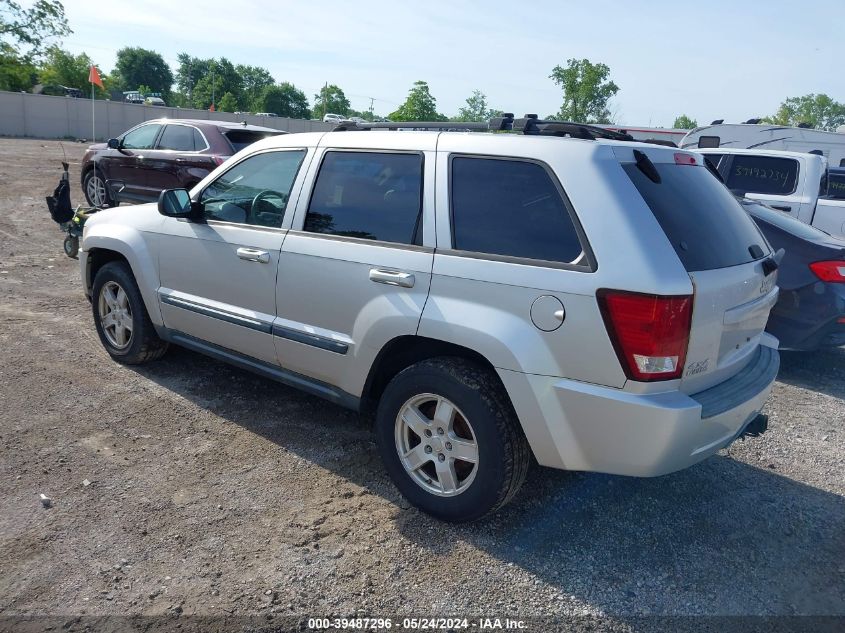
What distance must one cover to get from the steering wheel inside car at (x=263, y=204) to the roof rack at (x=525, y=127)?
0.56 metres

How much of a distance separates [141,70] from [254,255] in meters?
109

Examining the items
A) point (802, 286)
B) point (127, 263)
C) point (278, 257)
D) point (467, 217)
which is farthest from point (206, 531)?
point (802, 286)

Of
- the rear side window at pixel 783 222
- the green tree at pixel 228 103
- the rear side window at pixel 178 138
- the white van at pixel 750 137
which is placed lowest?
the rear side window at pixel 783 222

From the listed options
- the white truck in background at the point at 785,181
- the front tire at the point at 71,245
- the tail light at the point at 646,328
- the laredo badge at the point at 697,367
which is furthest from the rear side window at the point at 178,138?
the laredo badge at the point at 697,367

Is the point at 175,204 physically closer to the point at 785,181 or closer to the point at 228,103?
the point at 785,181

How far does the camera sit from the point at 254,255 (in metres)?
3.97

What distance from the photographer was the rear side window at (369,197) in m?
3.44

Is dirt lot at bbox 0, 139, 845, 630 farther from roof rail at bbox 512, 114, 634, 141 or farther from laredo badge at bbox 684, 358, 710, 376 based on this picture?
roof rail at bbox 512, 114, 634, 141

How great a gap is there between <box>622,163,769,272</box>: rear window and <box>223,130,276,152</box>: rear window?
324 inches

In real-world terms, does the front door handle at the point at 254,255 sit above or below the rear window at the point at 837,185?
below

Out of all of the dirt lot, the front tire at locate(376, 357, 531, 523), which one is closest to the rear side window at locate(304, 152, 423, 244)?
A: the front tire at locate(376, 357, 531, 523)

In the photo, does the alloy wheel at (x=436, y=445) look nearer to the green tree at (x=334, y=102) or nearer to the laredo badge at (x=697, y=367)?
the laredo badge at (x=697, y=367)

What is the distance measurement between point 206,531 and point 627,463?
6.44 feet

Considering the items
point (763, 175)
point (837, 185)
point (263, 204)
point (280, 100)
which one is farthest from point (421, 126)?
point (280, 100)
